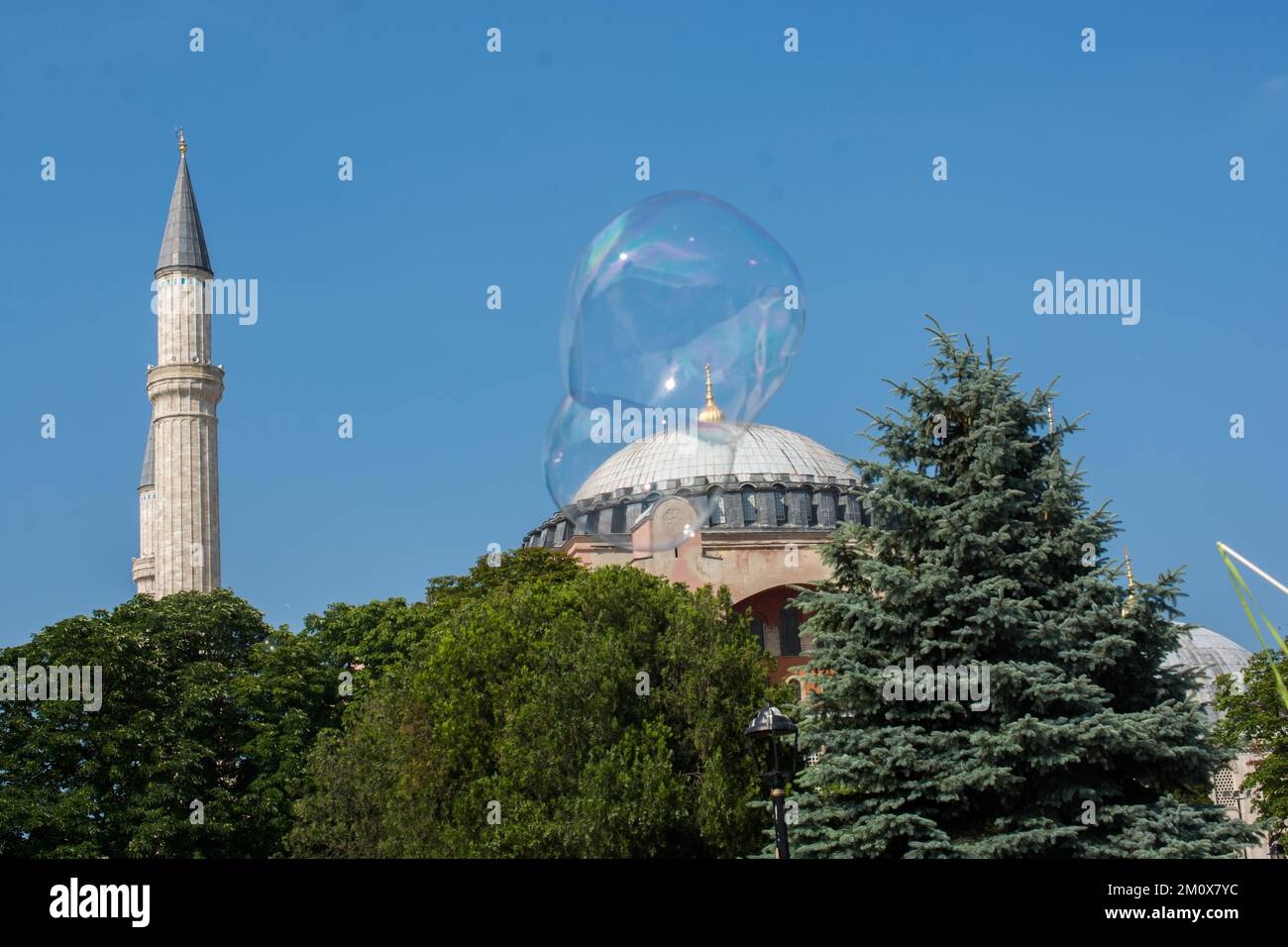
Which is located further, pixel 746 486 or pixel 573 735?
pixel 746 486

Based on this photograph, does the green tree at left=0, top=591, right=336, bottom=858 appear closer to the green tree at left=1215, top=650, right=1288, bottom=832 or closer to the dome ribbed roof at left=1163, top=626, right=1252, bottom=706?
the green tree at left=1215, top=650, right=1288, bottom=832

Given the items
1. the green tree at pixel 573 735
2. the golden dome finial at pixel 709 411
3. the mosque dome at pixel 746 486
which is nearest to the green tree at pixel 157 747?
the green tree at pixel 573 735

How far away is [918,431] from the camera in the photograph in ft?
73.6

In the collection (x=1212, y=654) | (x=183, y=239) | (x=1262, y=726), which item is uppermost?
(x=183, y=239)

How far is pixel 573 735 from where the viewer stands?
28.5 metres

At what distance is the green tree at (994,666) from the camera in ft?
65.4

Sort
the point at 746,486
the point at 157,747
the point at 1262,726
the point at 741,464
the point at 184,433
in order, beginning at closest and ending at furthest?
the point at 157,747
the point at 1262,726
the point at 184,433
the point at 746,486
the point at 741,464

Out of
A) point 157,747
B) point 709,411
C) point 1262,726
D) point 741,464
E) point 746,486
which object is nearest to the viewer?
point 709,411

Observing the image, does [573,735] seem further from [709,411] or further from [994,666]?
[709,411]

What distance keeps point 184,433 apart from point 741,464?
21314mm

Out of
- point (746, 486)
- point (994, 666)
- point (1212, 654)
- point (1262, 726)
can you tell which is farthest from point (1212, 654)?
point (994, 666)

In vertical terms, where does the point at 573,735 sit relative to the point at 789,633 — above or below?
below
